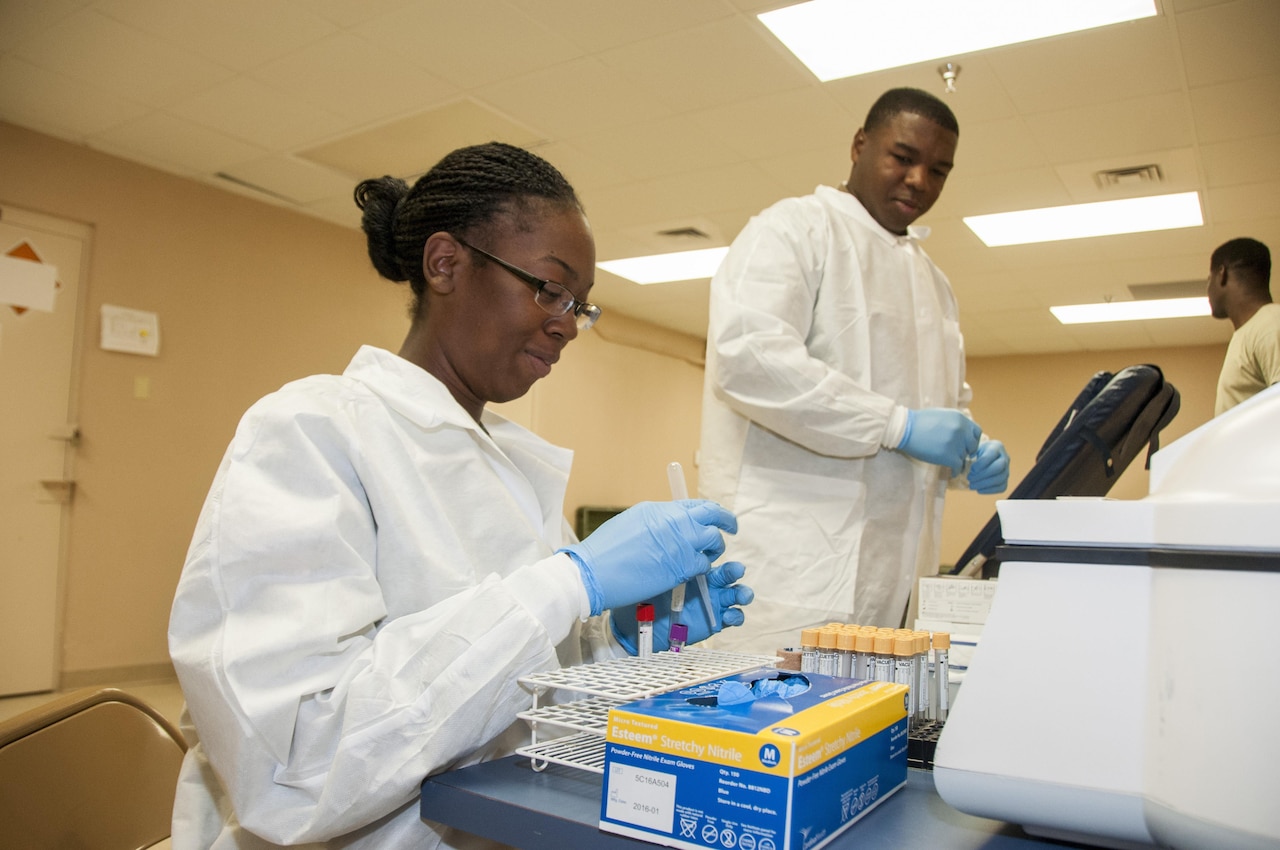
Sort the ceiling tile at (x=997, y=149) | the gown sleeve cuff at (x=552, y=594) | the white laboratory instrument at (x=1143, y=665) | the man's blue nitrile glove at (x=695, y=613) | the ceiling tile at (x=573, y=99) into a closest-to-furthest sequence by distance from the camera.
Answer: the white laboratory instrument at (x=1143, y=665) → the gown sleeve cuff at (x=552, y=594) → the man's blue nitrile glove at (x=695, y=613) → the ceiling tile at (x=573, y=99) → the ceiling tile at (x=997, y=149)

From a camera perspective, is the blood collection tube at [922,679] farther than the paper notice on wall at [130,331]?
No

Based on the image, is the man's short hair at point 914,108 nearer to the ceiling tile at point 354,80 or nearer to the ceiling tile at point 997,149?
the ceiling tile at point 997,149

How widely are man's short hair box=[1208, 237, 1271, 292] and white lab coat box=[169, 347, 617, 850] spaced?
9.49 feet

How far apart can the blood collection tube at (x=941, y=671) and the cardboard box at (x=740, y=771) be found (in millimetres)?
240

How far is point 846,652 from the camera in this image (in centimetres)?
78

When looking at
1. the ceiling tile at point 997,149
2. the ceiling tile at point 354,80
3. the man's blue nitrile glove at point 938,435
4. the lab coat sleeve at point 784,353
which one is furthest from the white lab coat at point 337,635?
the ceiling tile at point 997,149

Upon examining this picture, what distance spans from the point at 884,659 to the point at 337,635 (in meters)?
0.49

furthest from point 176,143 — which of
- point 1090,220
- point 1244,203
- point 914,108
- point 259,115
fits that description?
point 1244,203

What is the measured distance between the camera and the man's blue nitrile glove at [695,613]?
40.8 inches

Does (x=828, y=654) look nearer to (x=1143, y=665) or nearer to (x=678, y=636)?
(x=678, y=636)

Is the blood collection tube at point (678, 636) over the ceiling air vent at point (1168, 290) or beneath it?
beneath

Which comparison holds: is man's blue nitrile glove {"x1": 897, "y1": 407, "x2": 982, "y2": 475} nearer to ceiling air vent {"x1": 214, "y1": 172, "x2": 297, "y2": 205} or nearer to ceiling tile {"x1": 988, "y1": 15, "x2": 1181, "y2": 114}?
ceiling tile {"x1": 988, "y1": 15, "x2": 1181, "y2": 114}

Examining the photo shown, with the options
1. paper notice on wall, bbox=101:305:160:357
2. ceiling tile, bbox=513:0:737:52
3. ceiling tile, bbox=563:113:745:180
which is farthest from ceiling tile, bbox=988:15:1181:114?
paper notice on wall, bbox=101:305:160:357

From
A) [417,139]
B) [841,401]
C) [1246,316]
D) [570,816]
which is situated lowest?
[570,816]
